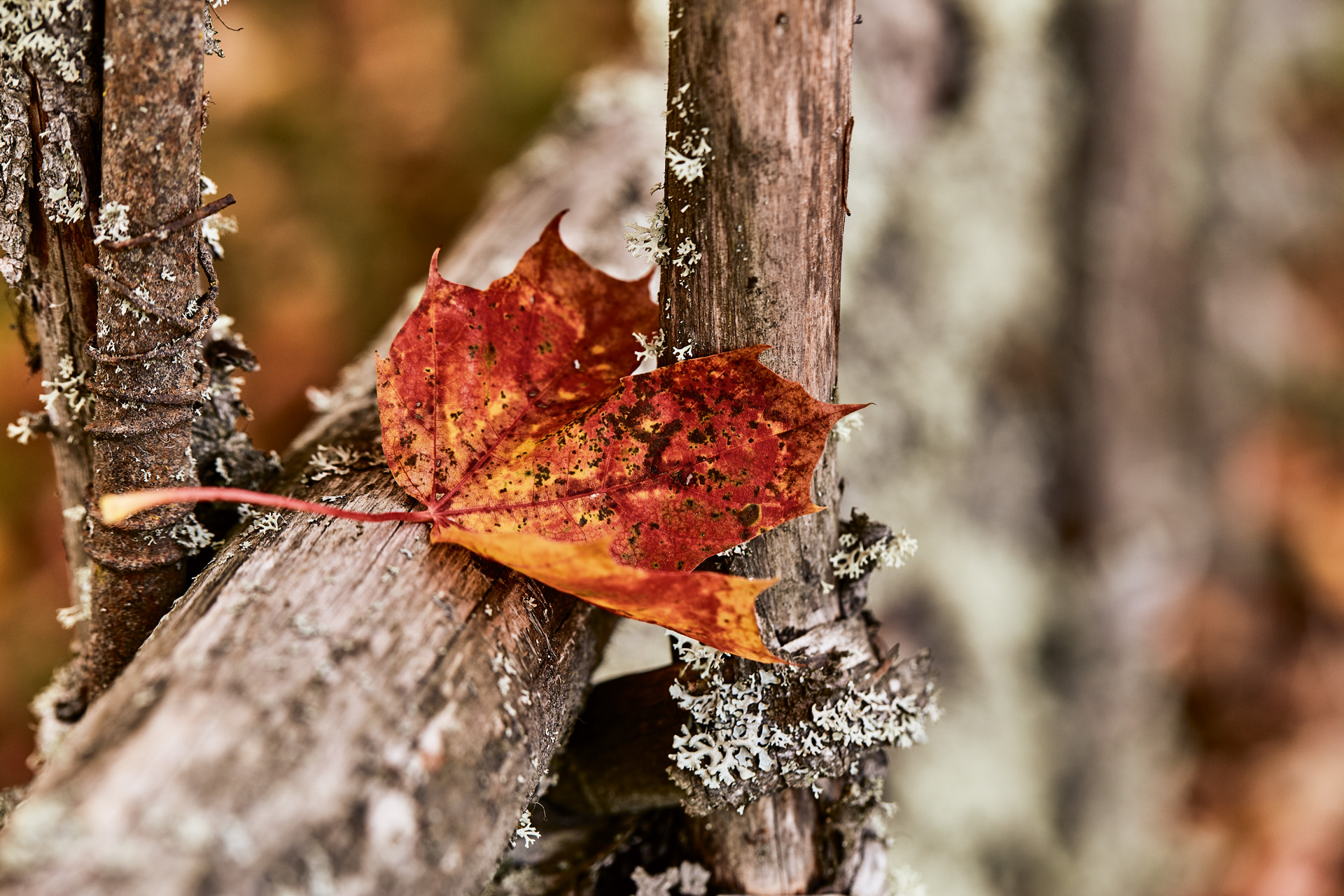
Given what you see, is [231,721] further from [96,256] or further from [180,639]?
[96,256]

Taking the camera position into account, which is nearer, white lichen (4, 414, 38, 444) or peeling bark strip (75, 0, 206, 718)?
peeling bark strip (75, 0, 206, 718)

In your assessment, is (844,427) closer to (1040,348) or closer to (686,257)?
(686,257)

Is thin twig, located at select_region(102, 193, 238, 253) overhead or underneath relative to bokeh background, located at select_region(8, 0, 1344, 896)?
underneath

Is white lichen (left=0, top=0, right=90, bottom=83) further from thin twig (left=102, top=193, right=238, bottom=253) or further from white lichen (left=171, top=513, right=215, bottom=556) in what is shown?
white lichen (left=171, top=513, right=215, bottom=556)

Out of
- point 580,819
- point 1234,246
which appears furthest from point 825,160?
point 1234,246

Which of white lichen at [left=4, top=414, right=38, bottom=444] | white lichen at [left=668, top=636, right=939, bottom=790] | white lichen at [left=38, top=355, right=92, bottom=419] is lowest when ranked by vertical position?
white lichen at [left=668, top=636, right=939, bottom=790]

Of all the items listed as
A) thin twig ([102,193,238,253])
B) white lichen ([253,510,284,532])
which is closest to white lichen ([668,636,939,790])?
white lichen ([253,510,284,532])

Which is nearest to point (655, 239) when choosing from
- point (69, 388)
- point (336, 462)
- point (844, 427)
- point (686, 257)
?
point (686, 257)
